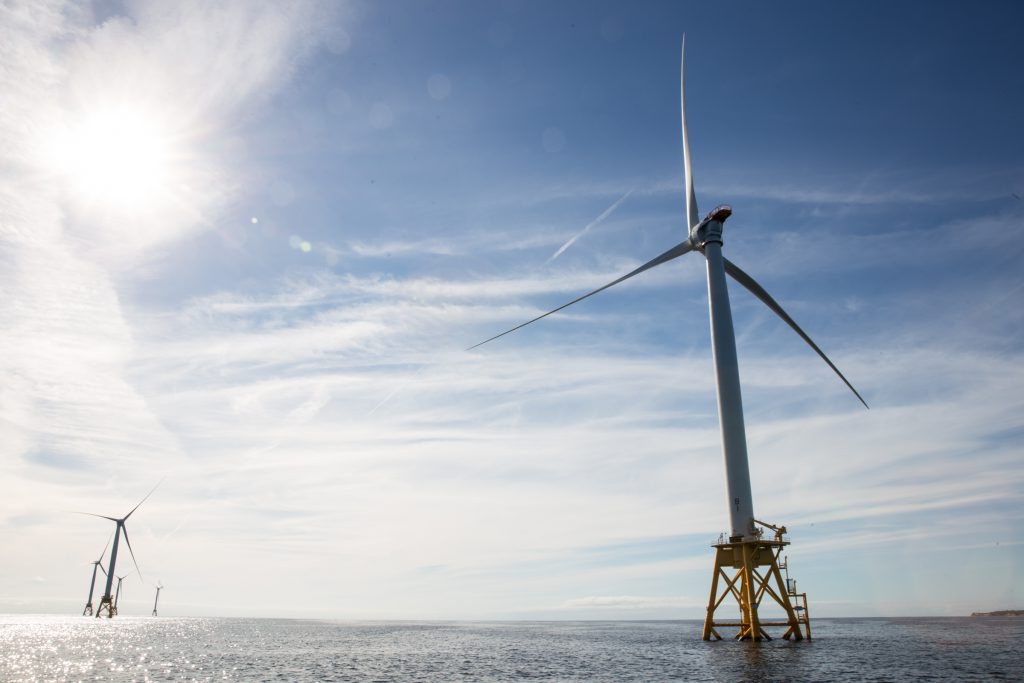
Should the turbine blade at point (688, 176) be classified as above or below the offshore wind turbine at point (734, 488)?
above

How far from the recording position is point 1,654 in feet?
304

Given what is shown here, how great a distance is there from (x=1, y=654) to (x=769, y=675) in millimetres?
109304

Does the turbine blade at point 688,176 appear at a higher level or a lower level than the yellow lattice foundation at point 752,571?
higher

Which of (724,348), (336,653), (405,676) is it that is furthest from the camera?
(336,653)

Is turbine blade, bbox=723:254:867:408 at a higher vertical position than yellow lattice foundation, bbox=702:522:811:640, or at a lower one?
higher

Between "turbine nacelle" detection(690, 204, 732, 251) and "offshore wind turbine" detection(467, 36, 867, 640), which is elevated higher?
"turbine nacelle" detection(690, 204, 732, 251)

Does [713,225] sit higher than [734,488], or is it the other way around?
[713,225]

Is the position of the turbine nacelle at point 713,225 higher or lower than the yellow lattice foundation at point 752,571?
higher

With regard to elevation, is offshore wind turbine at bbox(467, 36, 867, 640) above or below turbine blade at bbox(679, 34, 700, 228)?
below

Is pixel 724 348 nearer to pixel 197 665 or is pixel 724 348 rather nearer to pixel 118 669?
pixel 197 665

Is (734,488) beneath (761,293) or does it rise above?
beneath

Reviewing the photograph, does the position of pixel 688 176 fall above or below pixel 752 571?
above

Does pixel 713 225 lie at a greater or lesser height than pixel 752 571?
greater

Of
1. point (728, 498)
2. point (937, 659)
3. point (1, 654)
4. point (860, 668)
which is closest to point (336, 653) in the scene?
point (1, 654)
